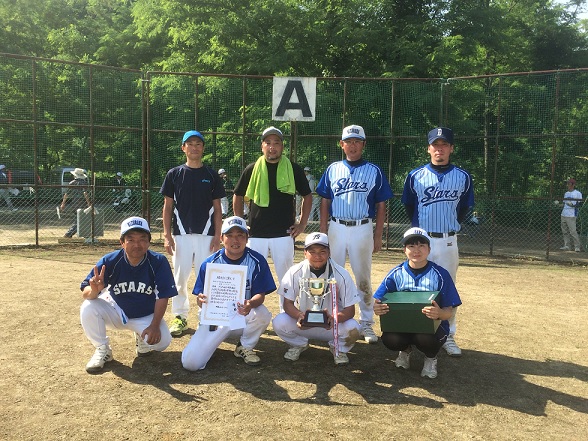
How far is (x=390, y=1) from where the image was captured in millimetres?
17719

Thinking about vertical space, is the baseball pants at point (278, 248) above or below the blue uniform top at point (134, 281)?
above

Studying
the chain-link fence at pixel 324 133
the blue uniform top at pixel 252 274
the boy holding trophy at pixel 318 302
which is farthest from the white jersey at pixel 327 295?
the chain-link fence at pixel 324 133

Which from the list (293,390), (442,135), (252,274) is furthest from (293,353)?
(442,135)

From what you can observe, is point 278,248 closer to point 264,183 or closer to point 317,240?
point 264,183

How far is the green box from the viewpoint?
13.6ft

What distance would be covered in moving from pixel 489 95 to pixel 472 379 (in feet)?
42.3

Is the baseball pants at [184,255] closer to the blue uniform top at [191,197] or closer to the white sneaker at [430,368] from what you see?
the blue uniform top at [191,197]

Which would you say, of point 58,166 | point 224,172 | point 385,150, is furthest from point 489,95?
point 58,166

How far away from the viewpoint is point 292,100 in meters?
9.68

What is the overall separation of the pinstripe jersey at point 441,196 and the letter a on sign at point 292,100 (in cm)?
486

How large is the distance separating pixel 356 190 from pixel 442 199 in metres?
0.83

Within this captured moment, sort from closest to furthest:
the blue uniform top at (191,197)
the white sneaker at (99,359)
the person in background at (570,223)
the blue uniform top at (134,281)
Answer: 1. the white sneaker at (99,359)
2. the blue uniform top at (134,281)
3. the blue uniform top at (191,197)
4. the person in background at (570,223)

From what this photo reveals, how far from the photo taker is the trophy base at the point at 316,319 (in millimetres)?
4371

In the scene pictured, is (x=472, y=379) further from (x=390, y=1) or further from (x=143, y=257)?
(x=390, y=1)
